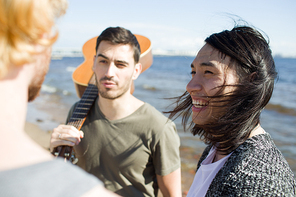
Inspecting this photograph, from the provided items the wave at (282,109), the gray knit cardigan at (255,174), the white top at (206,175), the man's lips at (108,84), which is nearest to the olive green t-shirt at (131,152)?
the man's lips at (108,84)

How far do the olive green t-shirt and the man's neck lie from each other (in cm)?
6

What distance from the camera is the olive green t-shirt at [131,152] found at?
222cm

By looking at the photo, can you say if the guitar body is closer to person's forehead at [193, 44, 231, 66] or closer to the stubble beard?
the stubble beard

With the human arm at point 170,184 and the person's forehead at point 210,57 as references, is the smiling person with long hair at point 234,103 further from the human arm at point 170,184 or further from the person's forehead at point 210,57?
the human arm at point 170,184

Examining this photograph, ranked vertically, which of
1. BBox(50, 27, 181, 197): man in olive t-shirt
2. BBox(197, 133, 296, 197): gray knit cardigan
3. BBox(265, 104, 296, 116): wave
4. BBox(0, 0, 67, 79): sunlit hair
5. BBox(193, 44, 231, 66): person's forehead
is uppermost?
BBox(0, 0, 67, 79): sunlit hair

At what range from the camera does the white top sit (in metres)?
1.42

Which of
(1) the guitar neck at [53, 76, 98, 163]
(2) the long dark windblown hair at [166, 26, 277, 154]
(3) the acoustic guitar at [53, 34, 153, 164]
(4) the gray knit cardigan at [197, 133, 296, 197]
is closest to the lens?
(4) the gray knit cardigan at [197, 133, 296, 197]

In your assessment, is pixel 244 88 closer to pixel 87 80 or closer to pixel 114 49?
pixel 114 49

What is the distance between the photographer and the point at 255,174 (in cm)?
114

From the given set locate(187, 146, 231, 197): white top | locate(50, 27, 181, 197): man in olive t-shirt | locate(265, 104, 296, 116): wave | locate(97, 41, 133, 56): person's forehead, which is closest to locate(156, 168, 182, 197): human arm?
locate(50, 27, 181, 197): man in olive t-shirt

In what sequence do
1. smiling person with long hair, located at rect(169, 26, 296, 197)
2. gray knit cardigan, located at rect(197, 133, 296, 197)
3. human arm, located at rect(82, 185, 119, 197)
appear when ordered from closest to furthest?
1. human arm, located at rect(82, 185, 119, 197)
2. gray knit cardigan, located at rect(197, 133, 296, 197)
3. smiling person with long hair, located at rect(169, 26, 296, 197)

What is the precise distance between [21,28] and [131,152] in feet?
6.04

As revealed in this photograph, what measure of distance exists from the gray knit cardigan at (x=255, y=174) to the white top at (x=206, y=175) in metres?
0.09

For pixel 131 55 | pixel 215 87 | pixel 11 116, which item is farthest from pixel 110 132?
pixel 11 116
